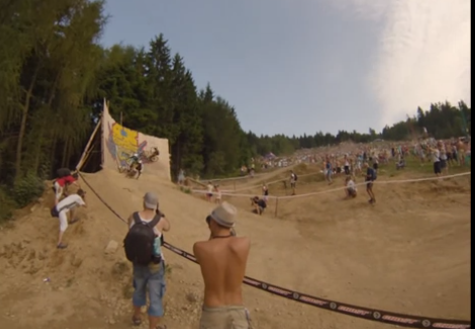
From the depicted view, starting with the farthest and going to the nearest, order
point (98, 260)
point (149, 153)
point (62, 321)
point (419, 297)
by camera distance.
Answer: point (149, 153) → point (98, 260) → point (419, 297) → point (62, 321)

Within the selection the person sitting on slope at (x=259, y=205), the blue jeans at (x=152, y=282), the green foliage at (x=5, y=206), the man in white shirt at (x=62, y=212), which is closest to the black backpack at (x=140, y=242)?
the blue jeans at (x=152, y=282)

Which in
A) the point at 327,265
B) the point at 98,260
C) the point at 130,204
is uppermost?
the point at 130,204

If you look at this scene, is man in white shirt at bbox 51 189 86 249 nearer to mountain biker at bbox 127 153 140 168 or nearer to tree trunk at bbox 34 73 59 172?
tree trunk at bbox 34 73 59 172

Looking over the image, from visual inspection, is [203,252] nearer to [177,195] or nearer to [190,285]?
[190,285]

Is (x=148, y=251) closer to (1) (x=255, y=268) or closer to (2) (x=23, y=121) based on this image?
(1) (x=255, y=268)

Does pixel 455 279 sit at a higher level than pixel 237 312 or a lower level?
lower

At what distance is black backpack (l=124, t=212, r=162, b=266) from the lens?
5.00 meters

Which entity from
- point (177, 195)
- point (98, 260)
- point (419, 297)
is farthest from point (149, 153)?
point (419, 297)

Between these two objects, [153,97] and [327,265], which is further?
[153,97]

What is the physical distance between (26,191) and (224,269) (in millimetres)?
8738

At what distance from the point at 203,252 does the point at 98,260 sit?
5200mm

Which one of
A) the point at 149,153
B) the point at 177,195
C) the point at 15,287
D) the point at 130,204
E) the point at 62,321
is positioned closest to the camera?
the point at 62,321

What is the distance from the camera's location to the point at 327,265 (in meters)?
9.41

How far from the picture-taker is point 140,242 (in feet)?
16.4
